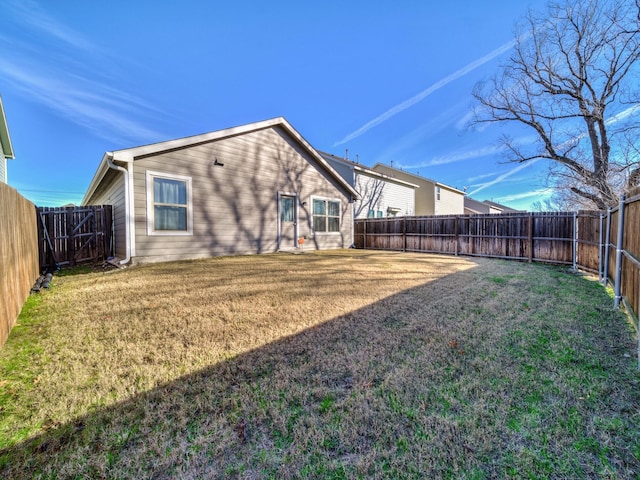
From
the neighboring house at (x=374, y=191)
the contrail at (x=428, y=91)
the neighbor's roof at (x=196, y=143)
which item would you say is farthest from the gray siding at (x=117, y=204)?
the contrail at (x=428, y=91)

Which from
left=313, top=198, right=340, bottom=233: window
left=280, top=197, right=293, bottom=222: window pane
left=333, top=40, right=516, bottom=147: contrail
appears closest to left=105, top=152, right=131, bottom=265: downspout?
left=280, top=197, right=293, bottom=222: window pane

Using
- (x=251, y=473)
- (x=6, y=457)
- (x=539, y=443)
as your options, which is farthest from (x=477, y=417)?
(x=6, y=457)

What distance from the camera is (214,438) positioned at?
1.39m

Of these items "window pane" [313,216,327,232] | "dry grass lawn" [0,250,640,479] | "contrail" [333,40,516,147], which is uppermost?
"contrail" [333,40,516,147]

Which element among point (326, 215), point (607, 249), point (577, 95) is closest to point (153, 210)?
point (326, 215)

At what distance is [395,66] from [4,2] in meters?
14.5

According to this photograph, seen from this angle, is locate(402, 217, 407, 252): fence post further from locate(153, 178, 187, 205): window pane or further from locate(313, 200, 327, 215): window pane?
locate(153, 178, 187, 205): window pane

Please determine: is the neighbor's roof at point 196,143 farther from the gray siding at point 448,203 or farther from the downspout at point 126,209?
the gray siding at point 448,203

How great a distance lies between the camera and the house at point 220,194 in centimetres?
700

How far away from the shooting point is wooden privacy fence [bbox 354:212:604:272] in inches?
278

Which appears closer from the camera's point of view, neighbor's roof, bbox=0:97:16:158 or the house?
the house

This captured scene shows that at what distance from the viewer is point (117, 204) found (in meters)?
7.79

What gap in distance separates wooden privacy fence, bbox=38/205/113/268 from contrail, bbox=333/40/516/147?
56.7 feet

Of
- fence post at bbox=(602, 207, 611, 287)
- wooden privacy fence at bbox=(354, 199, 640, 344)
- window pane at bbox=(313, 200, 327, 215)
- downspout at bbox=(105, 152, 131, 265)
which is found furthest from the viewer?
window pane at bbox=(313, 200, 327, 215)
